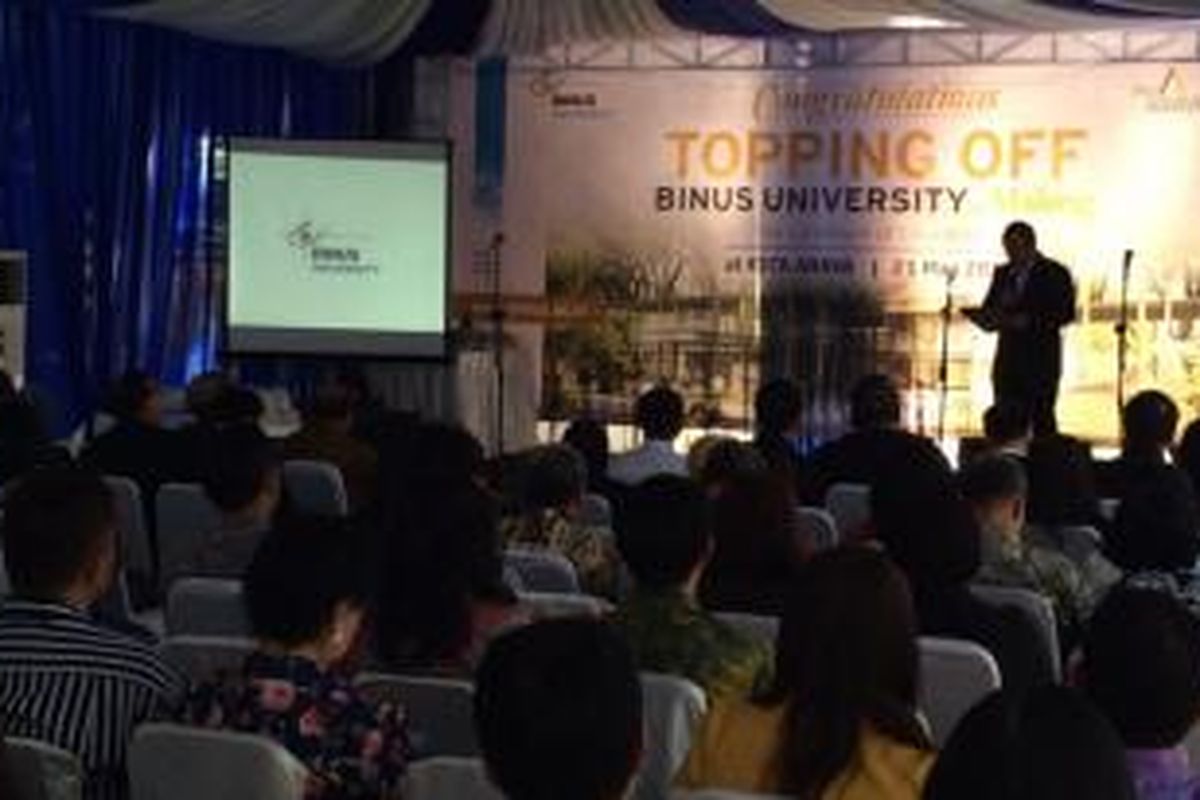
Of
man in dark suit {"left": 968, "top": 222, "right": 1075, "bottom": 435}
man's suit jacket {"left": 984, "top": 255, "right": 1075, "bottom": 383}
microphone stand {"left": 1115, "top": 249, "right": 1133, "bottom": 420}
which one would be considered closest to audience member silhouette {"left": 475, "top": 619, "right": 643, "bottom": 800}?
man in dark suit {"left": 968, "top": 222, "right": 1075, "bottom": 435}

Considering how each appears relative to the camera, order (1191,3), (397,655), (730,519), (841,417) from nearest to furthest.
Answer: (397,655), (730,519), (1191,3), (841,417)

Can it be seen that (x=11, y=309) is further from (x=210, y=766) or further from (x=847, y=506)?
(x=210, y=766)

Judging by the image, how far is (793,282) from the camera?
11.7 metres

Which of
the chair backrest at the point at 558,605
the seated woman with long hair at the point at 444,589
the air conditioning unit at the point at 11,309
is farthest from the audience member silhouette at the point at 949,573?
the air conditioning unit at the point at 11,309

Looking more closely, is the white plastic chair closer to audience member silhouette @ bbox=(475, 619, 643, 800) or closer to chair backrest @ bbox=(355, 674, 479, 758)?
chair backrest @ bbox=(355, 674, 479, 758)

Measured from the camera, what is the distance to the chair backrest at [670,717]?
3.19 meters

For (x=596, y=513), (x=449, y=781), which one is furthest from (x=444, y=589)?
(x=596, y=513)

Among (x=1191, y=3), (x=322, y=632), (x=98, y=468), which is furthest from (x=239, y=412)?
(x=1191, y=3)

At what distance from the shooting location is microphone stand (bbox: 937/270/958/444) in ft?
37.1

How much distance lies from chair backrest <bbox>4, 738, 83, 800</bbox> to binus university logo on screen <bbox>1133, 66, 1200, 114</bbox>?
8.76 metres

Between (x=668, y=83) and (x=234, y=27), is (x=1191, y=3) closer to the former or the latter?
(x=668, y=83)

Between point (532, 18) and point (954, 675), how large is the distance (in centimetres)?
814

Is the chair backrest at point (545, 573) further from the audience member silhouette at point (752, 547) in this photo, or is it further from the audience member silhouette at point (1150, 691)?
the audience member silhouette at point (1150, 691)

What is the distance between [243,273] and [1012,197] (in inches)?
160
